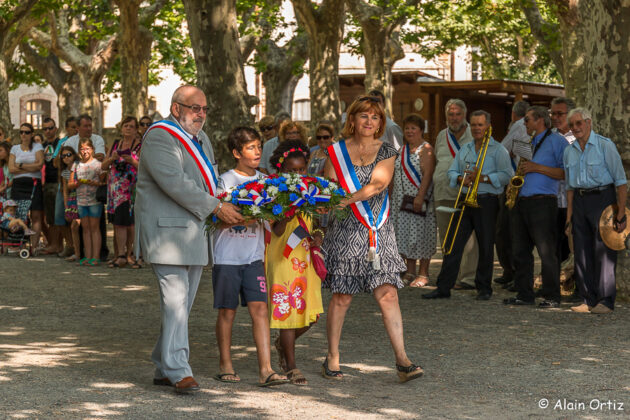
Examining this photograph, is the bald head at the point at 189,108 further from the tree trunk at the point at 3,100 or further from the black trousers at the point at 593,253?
the tree trunk at the point at 3,100

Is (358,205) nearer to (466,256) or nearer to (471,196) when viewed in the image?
(471,196)

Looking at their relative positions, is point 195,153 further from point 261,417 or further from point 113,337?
point 113,337

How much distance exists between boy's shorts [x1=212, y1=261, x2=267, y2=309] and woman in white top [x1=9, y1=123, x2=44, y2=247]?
9.74 m

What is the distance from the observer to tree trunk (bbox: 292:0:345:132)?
26438 millimetres

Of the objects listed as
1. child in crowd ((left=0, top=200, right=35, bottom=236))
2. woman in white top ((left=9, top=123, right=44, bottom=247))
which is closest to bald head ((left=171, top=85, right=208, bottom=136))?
woman in white top ((left=9, top=123, right=44, bottom=247))

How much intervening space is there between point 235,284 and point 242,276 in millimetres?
75

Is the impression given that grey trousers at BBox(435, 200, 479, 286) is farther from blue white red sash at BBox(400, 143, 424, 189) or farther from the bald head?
the bald head

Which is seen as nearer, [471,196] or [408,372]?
[408,372]

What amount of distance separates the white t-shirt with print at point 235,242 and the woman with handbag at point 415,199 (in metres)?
5.50

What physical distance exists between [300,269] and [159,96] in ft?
181

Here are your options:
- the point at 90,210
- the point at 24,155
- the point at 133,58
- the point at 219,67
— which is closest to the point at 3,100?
the point at 133,58

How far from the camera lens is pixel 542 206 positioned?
11.3m

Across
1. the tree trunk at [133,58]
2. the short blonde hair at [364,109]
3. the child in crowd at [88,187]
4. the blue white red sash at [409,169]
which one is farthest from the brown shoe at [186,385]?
the tree trunk at [133,58]

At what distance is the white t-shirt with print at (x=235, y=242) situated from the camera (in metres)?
7.32
